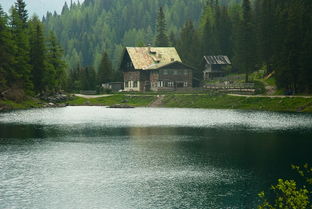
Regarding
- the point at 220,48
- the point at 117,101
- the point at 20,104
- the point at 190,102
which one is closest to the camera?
the point at 20,104

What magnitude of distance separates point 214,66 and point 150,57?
20909 mm

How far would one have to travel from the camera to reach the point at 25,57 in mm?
108375

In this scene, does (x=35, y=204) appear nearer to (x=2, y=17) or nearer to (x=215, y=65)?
(x=2, y=17)

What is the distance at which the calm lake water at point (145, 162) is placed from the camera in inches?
1098

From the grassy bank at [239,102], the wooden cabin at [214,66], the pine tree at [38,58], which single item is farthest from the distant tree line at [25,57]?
the wooden cabin at [214,66]

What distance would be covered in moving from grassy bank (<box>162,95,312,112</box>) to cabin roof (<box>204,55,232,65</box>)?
29.7 metres

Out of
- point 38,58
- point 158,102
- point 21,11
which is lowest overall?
point 158,102

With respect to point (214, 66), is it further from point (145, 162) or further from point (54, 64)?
point (145, 162)

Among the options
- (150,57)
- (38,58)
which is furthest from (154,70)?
(38,58)

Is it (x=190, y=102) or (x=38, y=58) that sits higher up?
(x=38, y=58)

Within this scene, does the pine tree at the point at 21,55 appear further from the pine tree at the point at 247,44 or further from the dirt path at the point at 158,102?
the pine tree at the point at 247,44

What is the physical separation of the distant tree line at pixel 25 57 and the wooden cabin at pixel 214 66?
1823 inches

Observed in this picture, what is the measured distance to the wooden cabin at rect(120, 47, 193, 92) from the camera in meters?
134

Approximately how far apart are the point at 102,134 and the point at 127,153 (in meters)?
15.6
